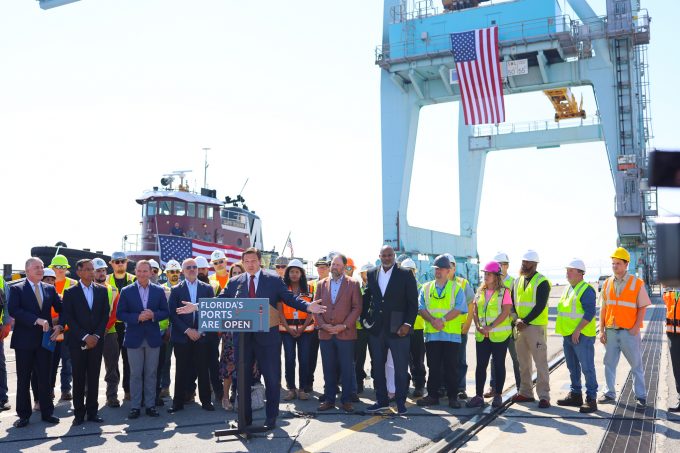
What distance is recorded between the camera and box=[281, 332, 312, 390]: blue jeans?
894cm

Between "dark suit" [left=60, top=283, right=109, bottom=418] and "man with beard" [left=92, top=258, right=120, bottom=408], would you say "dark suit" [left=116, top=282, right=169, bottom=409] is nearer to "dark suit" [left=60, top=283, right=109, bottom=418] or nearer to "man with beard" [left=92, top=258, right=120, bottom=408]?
"dark suit" [left=60, top=283, right=109, bottom=418]

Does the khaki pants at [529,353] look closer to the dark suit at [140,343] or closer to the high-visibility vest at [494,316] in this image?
the high-visibility vest at [494,316]

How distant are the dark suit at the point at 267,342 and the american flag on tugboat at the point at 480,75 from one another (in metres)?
22.7

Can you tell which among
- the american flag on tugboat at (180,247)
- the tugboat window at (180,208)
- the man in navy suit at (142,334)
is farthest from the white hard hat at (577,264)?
the tugboat window at (180,208)

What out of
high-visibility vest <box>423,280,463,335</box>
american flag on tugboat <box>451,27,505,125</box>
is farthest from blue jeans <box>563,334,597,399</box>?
american flag on tugboat <box>451,27,505,125</box>

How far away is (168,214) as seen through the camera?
26.4 meters

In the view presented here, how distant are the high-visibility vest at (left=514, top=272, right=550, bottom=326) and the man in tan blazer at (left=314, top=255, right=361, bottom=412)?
2.06 meters

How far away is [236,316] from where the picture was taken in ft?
22.1

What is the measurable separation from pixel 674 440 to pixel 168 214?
2237 centimetres

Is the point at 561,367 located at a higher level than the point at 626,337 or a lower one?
lower

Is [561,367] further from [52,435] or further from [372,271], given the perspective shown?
[52,435]

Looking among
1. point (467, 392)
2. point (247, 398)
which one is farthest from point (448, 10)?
point (247, 398)

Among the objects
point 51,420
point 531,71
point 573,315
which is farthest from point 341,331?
point 531,71

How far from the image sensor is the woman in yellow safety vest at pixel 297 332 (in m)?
8.96
